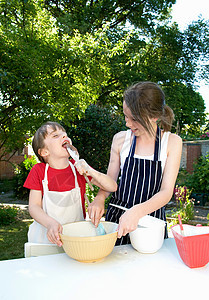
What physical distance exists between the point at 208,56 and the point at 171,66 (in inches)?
123

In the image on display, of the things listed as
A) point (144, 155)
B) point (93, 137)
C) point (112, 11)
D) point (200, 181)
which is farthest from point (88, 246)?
point (112, 11)

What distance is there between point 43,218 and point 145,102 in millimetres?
767

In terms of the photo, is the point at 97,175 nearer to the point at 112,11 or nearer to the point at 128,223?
the point at 128,223

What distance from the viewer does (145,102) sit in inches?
59.4

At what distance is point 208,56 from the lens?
13766 millimetres

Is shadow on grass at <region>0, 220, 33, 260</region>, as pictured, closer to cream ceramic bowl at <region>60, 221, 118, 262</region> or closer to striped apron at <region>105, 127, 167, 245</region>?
striped apron at <region>105, 127, 167, 245</region>

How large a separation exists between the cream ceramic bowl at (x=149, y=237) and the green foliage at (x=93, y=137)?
465 centimetres

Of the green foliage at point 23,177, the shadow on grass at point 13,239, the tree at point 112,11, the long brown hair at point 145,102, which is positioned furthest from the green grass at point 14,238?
the tree at point 112,11

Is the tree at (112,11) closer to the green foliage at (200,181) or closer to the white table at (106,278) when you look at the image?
the green foliage at (200,181)

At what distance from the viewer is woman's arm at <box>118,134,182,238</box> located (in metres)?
1.21

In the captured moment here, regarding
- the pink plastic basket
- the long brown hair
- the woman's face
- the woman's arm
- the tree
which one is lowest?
the pink plastic basket

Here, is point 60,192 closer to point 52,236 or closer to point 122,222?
point 52,236

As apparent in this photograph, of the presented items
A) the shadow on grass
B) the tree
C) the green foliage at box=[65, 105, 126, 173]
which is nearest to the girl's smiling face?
the shadow on grass

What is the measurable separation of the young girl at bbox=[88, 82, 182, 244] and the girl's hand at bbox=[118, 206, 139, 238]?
174mm
